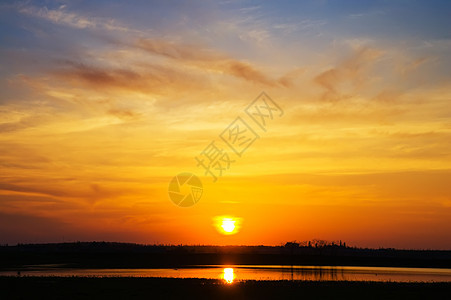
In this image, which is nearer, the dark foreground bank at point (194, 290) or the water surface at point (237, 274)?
the dark foreground bank at point (194, 290)

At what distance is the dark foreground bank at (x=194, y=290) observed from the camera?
130ft

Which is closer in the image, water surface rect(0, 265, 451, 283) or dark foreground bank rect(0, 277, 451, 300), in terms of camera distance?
dark foreground bank rect(0, 277, 451, 300)

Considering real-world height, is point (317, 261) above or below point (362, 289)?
above

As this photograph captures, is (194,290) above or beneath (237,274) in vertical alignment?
beneath

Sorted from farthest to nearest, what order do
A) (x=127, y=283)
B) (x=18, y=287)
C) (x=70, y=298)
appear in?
(x=127, y=283) → (x=18, y=287) → (x=70, y=298)

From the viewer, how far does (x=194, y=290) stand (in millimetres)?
43469

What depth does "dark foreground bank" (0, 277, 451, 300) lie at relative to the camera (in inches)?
1565

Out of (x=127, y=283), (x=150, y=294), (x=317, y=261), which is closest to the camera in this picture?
(x=150, y=294)

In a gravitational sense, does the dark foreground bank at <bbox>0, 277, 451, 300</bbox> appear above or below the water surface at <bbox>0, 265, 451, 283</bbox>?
below

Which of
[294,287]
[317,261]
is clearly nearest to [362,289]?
[294,287]

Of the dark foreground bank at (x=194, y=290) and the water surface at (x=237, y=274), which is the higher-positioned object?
the water surface at (x=237, y=274)

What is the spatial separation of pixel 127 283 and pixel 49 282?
7.31 metres

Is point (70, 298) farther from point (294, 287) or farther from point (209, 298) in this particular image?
point (294, 287)

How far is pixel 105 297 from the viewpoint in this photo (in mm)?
38625
